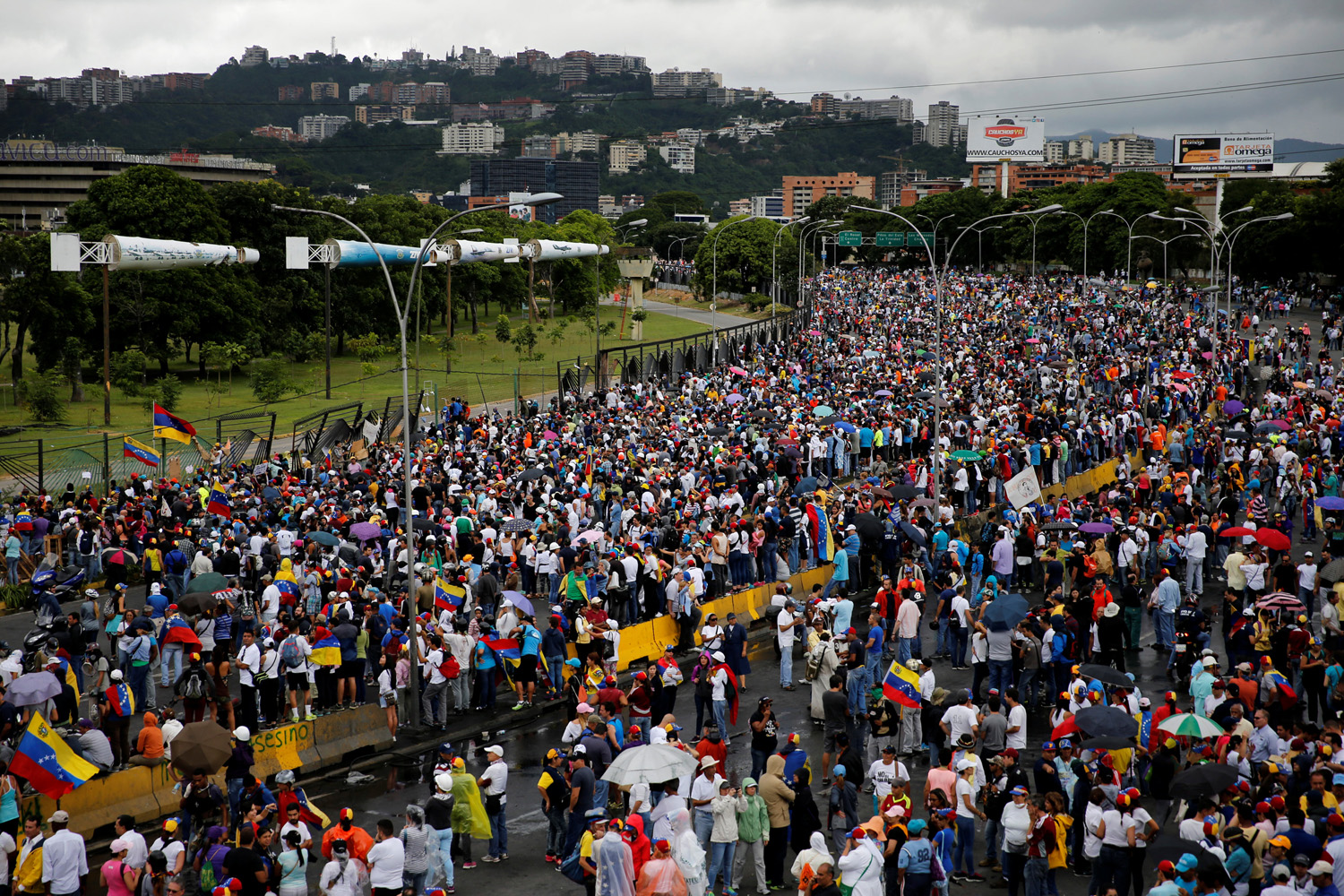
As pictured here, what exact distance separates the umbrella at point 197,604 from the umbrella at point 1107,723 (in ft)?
36.9

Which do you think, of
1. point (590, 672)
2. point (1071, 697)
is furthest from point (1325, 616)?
point (590, 672)

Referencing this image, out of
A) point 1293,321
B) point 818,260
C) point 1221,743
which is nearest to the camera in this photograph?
point 1221,743

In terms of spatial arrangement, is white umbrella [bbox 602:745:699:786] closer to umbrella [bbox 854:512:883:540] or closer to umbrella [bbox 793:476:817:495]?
umbrella [bbox 854:512:883:540]

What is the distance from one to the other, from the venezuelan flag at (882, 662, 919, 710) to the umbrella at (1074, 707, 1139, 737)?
2343 millimetres

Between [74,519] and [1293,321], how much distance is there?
63.3m

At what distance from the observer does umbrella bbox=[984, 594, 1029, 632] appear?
52.7 feet

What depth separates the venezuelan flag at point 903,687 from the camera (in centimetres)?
1469

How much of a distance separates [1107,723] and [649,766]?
470 cm

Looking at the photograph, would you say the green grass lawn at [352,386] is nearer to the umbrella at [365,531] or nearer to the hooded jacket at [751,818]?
the umbrella at [365,531]

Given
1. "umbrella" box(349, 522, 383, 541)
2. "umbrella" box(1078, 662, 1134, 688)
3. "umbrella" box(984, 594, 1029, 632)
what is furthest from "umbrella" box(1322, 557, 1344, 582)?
"umbrella" box(349, 522, 383, 541)

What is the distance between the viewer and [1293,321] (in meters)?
67.0

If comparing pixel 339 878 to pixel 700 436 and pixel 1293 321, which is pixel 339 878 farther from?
pixel 1293 321

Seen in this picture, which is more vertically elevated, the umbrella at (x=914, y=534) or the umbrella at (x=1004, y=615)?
the umbrella at (x=1004, y=615)

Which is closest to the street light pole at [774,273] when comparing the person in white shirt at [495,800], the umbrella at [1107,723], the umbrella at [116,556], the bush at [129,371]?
the bush at [129,371]
